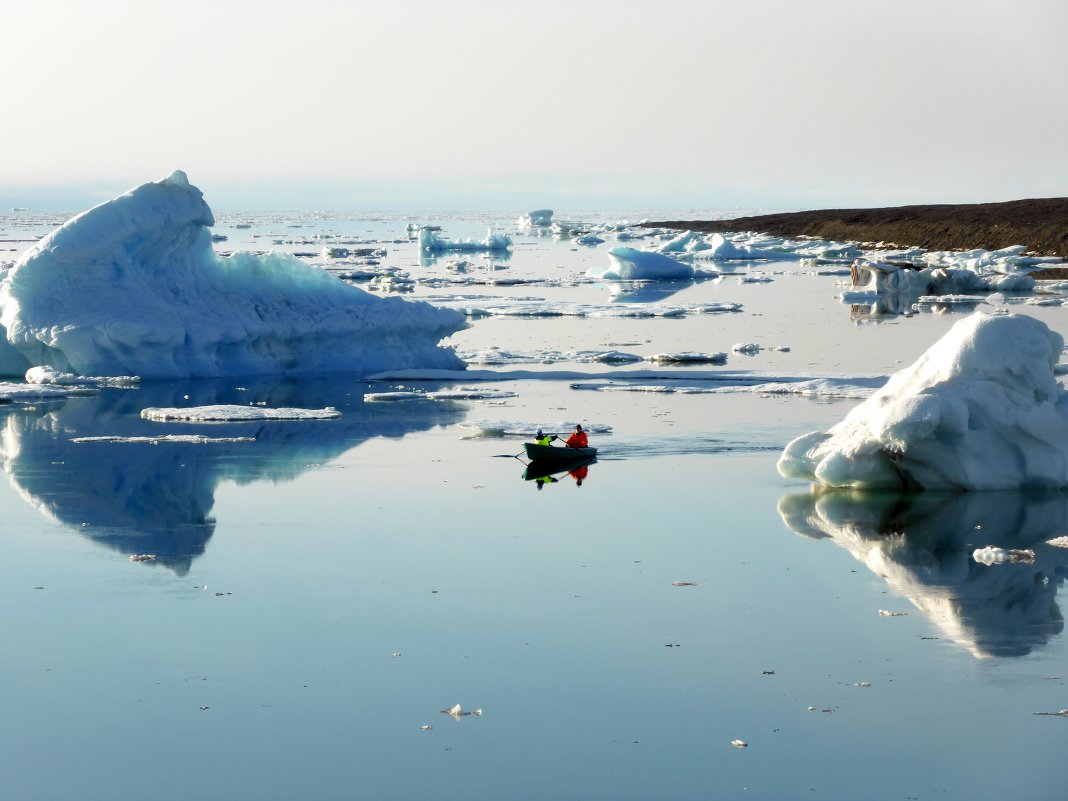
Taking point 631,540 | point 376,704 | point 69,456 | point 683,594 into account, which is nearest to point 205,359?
point 69,456

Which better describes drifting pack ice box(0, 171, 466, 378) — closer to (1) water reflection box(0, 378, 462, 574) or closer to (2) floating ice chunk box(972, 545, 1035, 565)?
(1) water reflection box(0, 378, 462, 574)

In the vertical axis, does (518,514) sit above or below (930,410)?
below

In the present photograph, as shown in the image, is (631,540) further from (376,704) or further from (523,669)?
(376,704)

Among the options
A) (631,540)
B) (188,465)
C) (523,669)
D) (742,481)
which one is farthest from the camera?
(188,465)

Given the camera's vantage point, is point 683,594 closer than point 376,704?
No

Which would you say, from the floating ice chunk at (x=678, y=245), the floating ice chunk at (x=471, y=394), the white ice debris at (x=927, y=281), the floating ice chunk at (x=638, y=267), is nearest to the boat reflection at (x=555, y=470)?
the floating ice chunk at (x=471, y=394)

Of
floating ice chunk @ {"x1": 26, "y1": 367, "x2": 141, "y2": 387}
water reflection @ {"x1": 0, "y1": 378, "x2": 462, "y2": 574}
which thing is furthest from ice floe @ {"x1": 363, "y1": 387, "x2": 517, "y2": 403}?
floating ice chunk @ {"x1": 26, "y1": 367, "x2": 141, "y2": 387}
